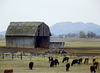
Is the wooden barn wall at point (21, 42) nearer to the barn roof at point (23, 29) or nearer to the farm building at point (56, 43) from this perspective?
the barn roof at point (23, 29)

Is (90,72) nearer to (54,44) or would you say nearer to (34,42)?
(34,42)

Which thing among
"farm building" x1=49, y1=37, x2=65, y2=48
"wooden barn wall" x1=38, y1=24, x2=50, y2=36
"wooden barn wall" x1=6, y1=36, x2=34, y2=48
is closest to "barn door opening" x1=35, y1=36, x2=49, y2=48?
"wooden barn wall" x1=38, y1=24, x2=50, y2=36

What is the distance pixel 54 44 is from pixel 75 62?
40945 millimetres

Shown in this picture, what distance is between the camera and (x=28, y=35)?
6488cm

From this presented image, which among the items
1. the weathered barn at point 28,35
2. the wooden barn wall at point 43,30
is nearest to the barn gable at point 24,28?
the weathered barn at point 28,35

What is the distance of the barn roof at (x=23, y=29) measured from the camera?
2566 inches

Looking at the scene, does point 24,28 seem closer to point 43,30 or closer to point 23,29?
point 23,29

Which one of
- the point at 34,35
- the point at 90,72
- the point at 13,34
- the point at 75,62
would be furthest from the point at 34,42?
the point at 90,72

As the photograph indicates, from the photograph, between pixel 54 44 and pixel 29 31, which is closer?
pixel 29 31

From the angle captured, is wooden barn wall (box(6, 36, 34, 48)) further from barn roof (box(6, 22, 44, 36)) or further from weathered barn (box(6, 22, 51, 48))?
barn roof (box(6, 22, 44, 36))

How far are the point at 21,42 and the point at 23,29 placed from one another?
387 centimetres

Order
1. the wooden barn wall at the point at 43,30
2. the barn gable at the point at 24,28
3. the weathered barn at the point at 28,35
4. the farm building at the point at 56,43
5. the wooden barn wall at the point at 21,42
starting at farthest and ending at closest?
1. the farm building at the point at 56,43
2. the wooden barn wall at the point at 43,30
3. the barn gable at the point at 24,28
4. the weathered barn at the point at 28,35
5. the wooden barn wall at the point at 21,42

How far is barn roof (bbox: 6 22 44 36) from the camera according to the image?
214ft

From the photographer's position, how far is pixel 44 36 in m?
68.5
